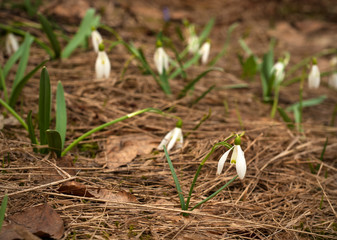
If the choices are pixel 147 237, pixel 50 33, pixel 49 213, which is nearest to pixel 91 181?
pixel 49 213

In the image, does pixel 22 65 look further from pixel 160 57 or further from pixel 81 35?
pixel 160 57

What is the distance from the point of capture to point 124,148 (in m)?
1.82

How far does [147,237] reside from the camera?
121 centimetres

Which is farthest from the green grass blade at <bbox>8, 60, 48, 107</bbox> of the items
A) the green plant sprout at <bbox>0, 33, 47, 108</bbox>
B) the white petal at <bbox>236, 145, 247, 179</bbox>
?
the white petal at <bbox>236, 145, 247, 179</bbox>

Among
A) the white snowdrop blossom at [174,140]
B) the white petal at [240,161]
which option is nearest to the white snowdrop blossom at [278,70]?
the white snowdrop blossom at [174,140]

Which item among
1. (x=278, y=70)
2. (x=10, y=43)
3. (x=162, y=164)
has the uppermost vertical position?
(x=10, y=43)

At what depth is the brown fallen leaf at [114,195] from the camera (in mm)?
1377

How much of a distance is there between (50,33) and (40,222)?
65.3 inches

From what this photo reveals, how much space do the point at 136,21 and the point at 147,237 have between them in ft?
10.0

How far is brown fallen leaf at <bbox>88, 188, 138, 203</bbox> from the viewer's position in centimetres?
138

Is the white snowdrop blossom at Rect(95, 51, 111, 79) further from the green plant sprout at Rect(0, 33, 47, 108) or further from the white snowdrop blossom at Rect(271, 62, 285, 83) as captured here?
Answer: the white snowdrop blossom at Rect(271, 62, 285, 83)

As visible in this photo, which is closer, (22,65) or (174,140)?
(174,140)

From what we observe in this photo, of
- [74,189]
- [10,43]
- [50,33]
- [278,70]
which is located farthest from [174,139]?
[10,43]

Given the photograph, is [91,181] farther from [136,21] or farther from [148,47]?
[136,21]
